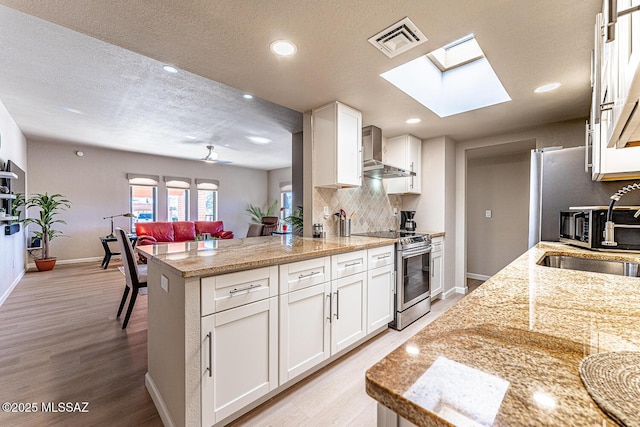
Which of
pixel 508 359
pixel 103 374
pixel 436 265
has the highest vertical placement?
pixel 508 359

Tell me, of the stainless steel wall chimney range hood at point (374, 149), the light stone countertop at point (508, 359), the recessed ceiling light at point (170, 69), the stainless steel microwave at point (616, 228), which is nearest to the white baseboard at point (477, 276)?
the stainless steel wall chimney range hood at point (374, 149)

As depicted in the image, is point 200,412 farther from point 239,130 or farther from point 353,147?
point 239,130

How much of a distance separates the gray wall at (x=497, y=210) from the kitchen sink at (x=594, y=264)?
2784mm

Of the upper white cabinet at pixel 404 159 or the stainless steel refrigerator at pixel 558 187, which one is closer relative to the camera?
the stainless steel refrigerator at pixel 558 187

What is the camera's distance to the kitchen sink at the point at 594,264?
1663 mm

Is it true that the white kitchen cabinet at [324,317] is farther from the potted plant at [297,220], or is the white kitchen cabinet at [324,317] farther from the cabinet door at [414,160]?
the cabinet door at [414,160]

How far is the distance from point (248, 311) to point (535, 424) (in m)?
1.39

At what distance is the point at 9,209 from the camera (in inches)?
144

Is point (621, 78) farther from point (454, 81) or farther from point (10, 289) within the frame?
point (10, 289)

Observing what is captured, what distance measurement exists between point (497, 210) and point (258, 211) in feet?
20.9

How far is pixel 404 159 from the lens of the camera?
12.3 feet

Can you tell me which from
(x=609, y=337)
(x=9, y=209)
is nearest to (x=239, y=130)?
(x=9, y=209)

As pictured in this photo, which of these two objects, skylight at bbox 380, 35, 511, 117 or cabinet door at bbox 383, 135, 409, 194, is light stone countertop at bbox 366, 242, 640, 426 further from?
cabinet door at bbox 383, 135, 409, 194

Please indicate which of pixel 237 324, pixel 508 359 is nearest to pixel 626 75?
pixel 508 359
